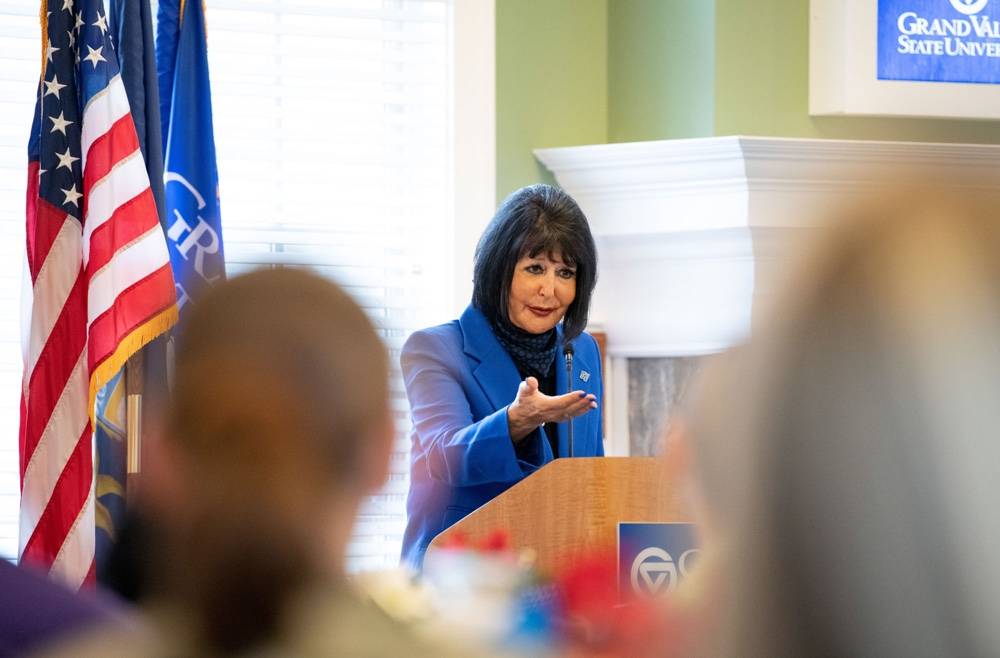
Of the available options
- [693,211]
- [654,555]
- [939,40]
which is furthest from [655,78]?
[654,555]

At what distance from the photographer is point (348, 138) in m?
4.07

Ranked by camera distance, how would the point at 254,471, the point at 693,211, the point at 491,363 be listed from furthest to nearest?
1. the point at 693,211
2. the point at 491,363
3. the point at 254,471

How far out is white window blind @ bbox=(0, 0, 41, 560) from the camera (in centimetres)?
372

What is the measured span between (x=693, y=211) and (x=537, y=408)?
1.75 meters

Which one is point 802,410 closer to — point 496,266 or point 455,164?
point 496,266

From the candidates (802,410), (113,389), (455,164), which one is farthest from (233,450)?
(455,164)

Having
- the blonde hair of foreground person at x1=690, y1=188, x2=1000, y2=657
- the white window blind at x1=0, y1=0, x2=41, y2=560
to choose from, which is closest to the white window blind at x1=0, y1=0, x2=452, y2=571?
the white window blind at x1=0, y1=0, x2=41, y2=560

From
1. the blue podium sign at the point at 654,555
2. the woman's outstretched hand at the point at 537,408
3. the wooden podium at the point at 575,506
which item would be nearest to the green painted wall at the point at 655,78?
the woman's outstretched hand at the point at 537,408

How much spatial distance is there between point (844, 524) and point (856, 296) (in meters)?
0.10

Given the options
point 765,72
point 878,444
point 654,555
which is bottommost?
point 654,555

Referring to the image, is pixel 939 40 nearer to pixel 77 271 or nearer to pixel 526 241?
pixel 526 241

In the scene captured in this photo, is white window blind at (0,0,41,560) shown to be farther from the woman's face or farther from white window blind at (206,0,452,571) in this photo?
the woman's face

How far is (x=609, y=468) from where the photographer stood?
208cm

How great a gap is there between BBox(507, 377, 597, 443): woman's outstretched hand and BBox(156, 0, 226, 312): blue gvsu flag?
1.49 metres
